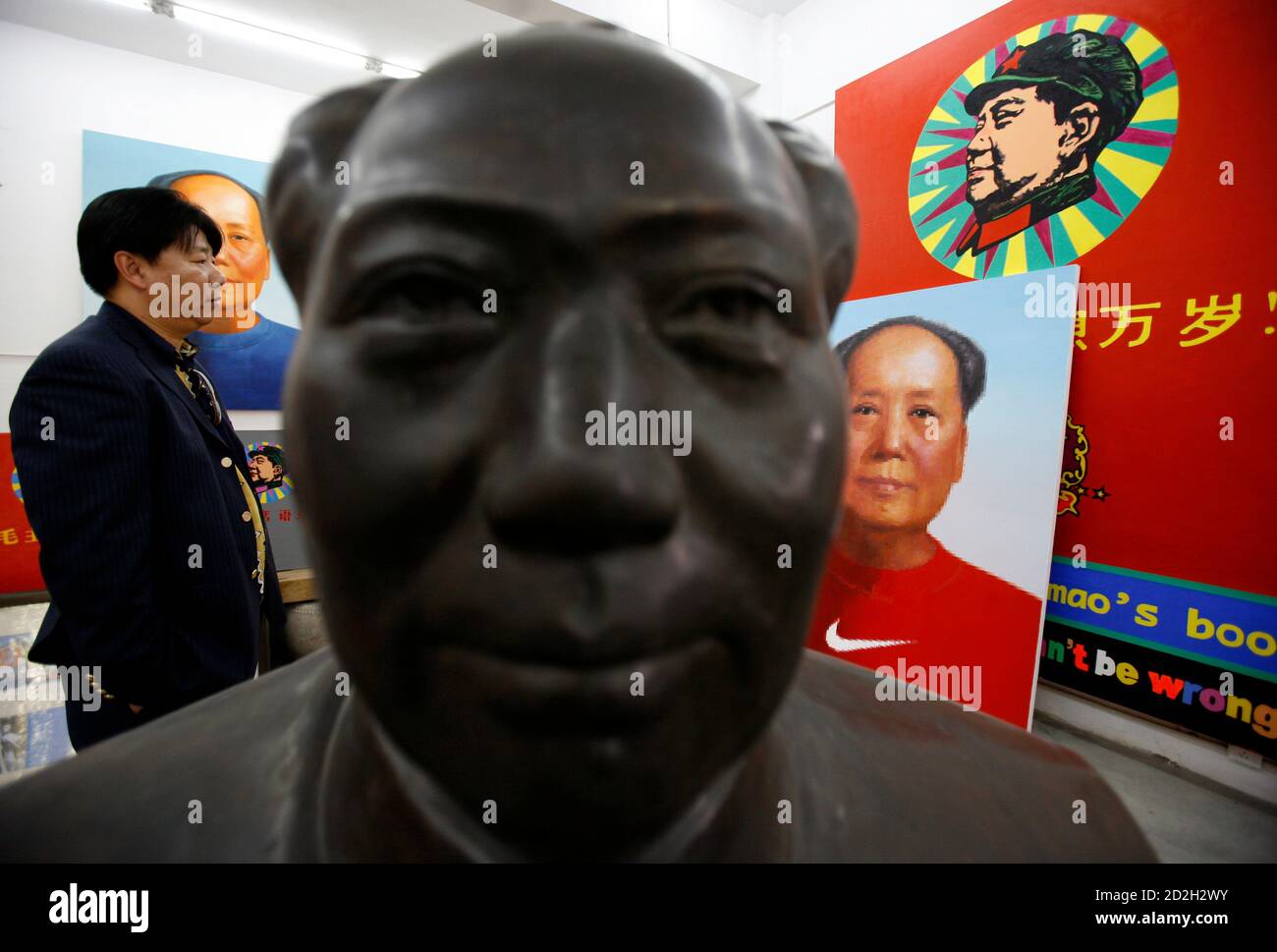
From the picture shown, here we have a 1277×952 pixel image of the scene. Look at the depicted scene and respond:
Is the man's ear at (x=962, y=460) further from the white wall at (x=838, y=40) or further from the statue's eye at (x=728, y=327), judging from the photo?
the statue's eye at (x=728, y=327)

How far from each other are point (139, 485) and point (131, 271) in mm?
447

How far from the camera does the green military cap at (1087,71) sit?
6.89 ft

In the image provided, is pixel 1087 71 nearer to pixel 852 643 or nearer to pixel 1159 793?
pixel 852 643

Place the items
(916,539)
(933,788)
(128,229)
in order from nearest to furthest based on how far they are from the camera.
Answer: (933,788)
(128,229)
(916,539)

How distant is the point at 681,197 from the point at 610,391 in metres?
0.15

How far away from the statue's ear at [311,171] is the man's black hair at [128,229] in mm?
923

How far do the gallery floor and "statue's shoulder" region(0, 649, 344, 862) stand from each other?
1.91m

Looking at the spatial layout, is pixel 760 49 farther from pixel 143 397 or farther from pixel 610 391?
pixel 610 391

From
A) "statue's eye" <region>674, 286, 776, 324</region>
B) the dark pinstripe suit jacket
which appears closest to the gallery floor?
the dark pinstripe suit jacket

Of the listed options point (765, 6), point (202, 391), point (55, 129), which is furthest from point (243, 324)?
point (765, 6)

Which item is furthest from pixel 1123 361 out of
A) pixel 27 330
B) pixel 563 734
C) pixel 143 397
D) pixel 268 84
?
pixel 27 330

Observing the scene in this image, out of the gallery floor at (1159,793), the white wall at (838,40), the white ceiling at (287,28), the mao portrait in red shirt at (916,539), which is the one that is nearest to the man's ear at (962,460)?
the mao portrait in red shirt at (916,539)

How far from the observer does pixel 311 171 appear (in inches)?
23.8

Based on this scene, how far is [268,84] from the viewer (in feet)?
11.1
